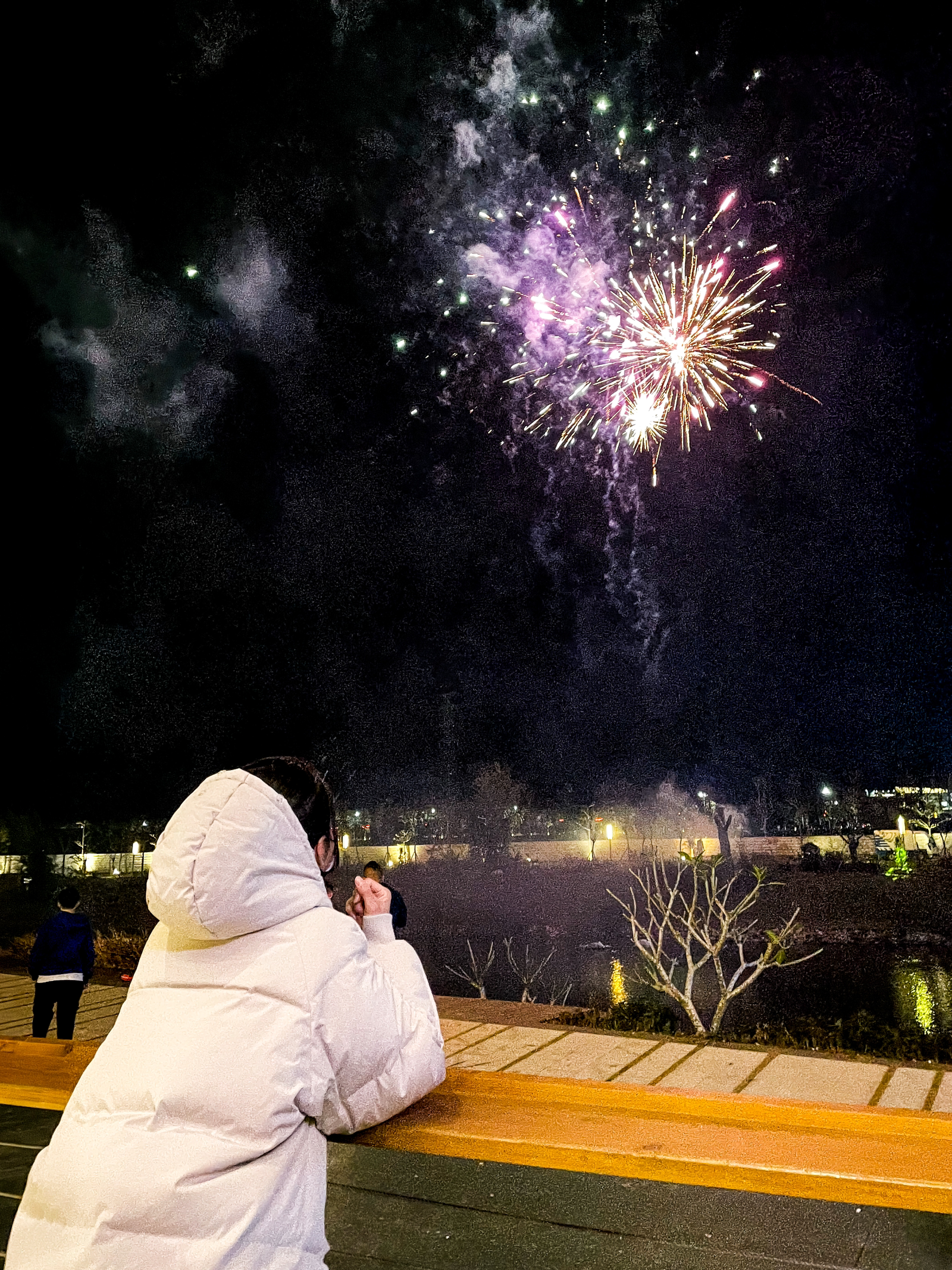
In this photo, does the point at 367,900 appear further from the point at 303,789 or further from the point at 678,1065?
the point at 678,1065

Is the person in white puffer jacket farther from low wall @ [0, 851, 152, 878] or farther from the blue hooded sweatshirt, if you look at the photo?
low wall @ [0, 851, 152, 878]

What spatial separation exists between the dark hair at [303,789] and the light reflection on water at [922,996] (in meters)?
9.68

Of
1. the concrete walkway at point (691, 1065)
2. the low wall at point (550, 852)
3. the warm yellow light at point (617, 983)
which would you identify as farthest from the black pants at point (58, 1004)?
the low wall at point (550, 852)

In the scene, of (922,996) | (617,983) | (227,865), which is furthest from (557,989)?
(227,865)

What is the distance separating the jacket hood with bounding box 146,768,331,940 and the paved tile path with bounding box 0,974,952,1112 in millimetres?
2647

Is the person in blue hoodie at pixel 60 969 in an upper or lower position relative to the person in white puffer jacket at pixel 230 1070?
lower

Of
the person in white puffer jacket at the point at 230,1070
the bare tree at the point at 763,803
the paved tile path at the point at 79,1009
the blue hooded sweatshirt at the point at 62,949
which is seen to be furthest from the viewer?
the bare tree at the point at 763,803

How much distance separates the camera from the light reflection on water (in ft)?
32.2

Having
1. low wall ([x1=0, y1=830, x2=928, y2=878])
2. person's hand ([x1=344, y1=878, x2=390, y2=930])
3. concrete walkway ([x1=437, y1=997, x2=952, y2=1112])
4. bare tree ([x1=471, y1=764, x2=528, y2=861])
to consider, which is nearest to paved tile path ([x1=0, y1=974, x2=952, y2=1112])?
concrete walkway ([x1=437, y1=997, x2=952, y2=1112])

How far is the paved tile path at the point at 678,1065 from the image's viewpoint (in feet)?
12.0

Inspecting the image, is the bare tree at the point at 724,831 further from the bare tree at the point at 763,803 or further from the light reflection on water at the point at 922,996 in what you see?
the light reflection on water at the point at 922,996

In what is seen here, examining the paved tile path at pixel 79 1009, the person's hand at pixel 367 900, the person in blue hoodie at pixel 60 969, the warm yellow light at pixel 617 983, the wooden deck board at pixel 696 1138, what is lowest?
the warm yellow light at pixel 617 983

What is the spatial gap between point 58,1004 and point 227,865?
205 inches

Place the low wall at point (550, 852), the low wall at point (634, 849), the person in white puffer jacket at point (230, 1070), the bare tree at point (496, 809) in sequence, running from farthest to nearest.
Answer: the bare tree at point (496, 809) → the low wall at point (634, 849) → the low wall at point (550, 852) → the person in white puffer jacket at point (230, 1070)
